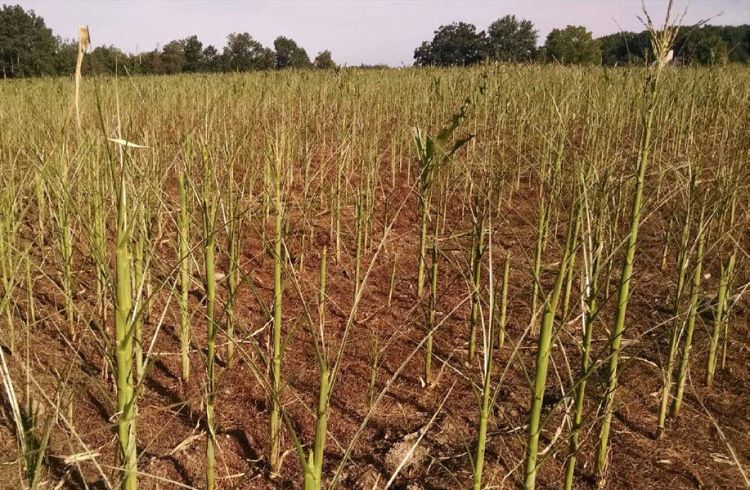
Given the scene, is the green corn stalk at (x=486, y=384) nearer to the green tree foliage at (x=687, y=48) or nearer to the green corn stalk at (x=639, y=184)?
the green corn stalk at (x=639, y=184)

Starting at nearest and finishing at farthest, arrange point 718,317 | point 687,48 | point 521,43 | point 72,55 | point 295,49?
point 718,317
point 687,48
point 72,55
point 521,43
point 295,49

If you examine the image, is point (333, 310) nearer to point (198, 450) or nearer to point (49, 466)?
point (198, 450)

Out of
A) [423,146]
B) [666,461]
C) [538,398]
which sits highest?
[423,146]

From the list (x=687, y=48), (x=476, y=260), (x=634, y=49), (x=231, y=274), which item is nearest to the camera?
(x=231, y=274)

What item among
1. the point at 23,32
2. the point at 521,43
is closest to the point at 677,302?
the point at 521,43

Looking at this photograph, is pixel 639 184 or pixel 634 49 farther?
pixel 634 49

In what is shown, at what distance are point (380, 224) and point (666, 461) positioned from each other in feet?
8.23

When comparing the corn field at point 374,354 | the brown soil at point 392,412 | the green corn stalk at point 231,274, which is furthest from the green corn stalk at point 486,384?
the green corn stalk at point 231,274

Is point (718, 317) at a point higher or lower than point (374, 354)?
higher

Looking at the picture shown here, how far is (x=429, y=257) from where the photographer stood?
11.1ft

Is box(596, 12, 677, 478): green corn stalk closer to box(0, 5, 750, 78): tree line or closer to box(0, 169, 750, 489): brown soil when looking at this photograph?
box(0, 169, 750, 489): brown soil

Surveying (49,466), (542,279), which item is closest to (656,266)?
(542,279)

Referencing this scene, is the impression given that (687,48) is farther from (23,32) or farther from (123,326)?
(23,32)

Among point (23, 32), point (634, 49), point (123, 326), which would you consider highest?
point (23, 32)
